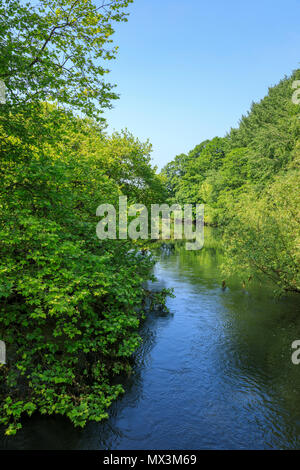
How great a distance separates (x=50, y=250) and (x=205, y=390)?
8465 mm

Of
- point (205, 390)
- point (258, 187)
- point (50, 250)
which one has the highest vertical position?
point (258, 187)

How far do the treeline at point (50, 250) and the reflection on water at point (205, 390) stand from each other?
2.50ft

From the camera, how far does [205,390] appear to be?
1244 centimetres

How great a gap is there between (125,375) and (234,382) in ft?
15.3

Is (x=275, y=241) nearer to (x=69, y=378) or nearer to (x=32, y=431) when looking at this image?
(x=69, y=378)

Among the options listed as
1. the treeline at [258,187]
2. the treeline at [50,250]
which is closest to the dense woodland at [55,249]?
the treeline at [50,250]

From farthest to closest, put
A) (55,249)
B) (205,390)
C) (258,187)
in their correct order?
(258,187) < (205,390) < (55,249)

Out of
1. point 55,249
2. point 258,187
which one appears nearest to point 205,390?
point 55,249

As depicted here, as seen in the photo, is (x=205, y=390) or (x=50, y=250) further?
(x=205, y=390)

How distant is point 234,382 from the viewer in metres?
13.0

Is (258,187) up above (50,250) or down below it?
above

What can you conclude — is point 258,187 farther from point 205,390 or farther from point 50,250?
point 50,250

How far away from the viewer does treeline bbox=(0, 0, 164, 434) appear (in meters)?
9.12

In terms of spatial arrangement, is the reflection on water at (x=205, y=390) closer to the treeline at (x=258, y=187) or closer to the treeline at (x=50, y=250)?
the treeline at (x=50, y=250)
